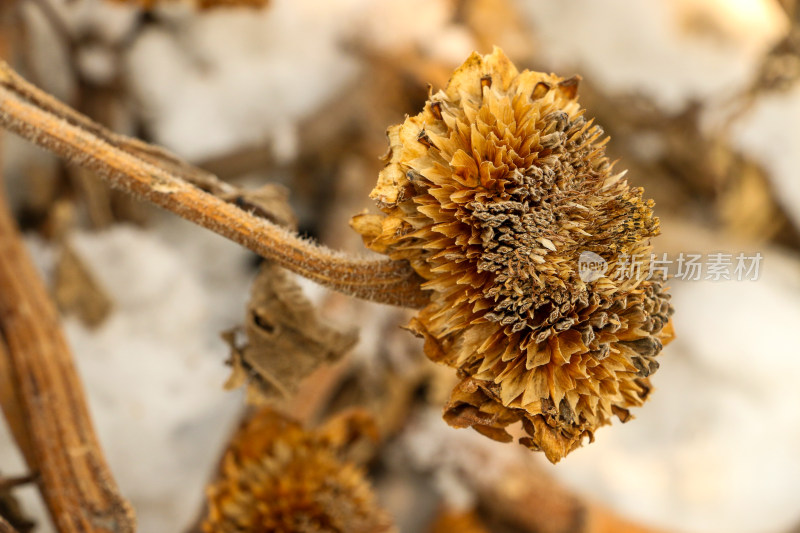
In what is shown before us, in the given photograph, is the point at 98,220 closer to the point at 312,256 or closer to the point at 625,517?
the point at 312,256

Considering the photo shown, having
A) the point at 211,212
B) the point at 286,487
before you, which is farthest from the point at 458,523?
the point at 211,212

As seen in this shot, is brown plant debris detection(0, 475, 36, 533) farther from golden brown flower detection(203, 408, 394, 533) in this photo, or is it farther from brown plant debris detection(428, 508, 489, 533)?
brown plant debris detection(428, 508, 489, 533)

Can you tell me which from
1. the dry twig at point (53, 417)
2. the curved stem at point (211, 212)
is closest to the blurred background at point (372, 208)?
the dry twig at point (53, 417)

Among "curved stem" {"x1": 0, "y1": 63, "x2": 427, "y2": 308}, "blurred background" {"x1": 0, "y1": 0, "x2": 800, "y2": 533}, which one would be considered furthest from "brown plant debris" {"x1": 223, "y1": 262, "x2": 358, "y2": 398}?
"blurred background" {"x1": 0, "y1": 0, "x2": 800, "y2": 533}

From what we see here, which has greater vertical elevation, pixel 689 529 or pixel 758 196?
pixel 758 196

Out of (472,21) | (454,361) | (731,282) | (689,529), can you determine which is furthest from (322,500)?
(731,282)
